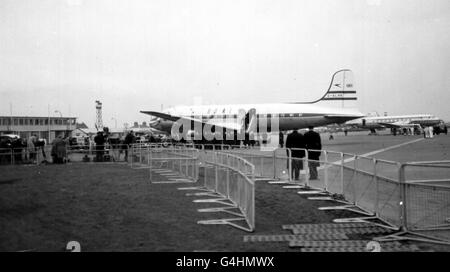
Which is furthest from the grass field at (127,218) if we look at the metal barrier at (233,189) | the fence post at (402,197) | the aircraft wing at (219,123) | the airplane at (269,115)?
the aircraft wing at (219,123)

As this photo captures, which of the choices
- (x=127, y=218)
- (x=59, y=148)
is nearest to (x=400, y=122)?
(x=59, y=148)

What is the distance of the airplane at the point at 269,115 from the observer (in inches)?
1567

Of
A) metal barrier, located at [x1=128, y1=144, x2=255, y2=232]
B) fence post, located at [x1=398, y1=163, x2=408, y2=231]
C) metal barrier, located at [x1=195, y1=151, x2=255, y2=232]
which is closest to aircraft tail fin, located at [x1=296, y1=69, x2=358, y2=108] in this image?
metal barrier, located at [x1=128, y1=144, x2=255, y2=232]

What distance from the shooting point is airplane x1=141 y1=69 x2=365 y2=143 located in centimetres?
3981

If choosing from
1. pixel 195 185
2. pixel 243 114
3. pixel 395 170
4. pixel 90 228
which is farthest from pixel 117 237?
pixel 243 114

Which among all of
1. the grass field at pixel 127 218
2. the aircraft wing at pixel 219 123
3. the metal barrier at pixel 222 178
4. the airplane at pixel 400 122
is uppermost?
the airplane at pixel 400 122

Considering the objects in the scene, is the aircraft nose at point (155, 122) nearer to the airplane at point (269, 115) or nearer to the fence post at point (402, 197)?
the airplane at point (269, 115)

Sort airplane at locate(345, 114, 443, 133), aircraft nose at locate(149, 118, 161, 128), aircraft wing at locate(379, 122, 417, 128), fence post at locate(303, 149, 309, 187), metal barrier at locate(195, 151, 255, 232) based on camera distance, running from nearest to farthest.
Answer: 1. metal barrier at locate(195, 151, 255, 232)
2. fence post at locate(303, 149, 309, 187)
3. aircraft nose at locate(149, 118, 161, 128)
4. aircraft wing at locate(379, 122, 417, 128)
5. airplane at locate(345, 114, 443, 133)

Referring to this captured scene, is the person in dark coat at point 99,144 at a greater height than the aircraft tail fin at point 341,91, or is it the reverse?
the aircraft tail fin at point 341,91

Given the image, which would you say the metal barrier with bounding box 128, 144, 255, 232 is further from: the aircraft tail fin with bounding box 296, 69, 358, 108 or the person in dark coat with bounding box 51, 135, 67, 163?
the aircraft tail fin with bounding box 296, 69, 358, 108

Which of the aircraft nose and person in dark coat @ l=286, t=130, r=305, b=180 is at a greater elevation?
the aircraft nose
